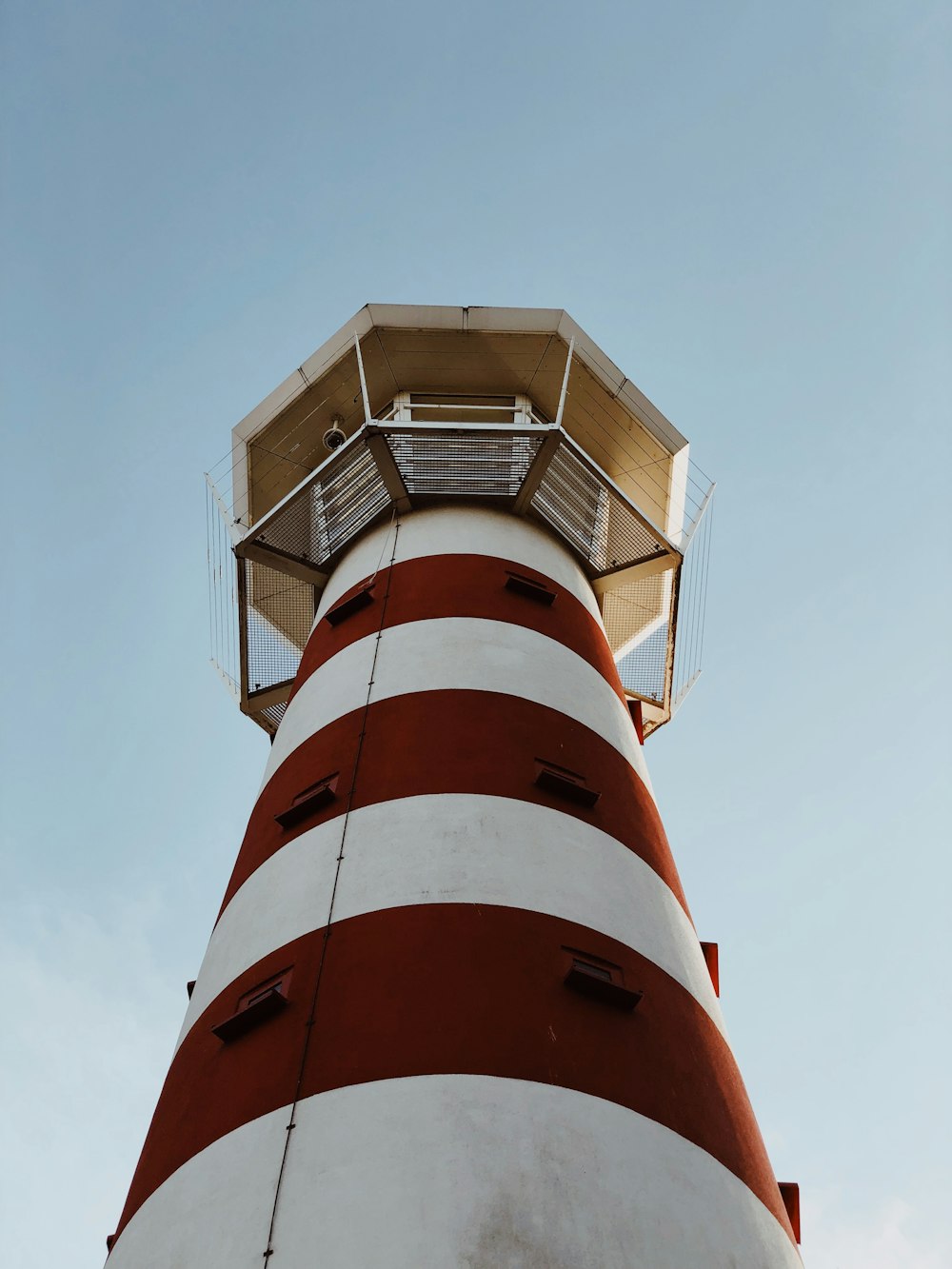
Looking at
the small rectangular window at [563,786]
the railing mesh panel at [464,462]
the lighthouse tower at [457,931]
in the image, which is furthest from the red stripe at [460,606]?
the small rectangular window at [563,786]

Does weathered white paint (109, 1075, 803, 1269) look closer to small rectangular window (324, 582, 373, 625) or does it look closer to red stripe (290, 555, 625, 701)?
red stripe (290, 555, 625, 701)

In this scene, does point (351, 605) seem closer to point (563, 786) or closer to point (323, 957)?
point (563, 786)

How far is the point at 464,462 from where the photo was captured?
16203 millimetres

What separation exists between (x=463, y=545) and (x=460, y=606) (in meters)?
1.71

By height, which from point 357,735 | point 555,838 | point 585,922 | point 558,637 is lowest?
point 585,922

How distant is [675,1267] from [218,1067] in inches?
152

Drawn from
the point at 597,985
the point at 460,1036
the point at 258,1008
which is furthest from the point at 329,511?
the point at 460,1036

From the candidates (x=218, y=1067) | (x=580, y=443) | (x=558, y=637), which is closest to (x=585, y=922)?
(x=218, y=1067)

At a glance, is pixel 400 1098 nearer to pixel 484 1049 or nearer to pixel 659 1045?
pixel 484 1049

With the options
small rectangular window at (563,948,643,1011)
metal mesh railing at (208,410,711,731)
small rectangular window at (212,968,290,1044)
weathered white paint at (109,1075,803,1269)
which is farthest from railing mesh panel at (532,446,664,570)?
weathered white paint at (109,1075,803,1269)

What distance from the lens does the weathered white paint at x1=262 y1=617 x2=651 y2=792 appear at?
1270 cm

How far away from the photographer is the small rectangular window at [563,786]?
1132 centimetres

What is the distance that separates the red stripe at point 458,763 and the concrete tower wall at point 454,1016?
0.03 metres

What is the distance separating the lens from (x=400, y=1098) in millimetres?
8023
